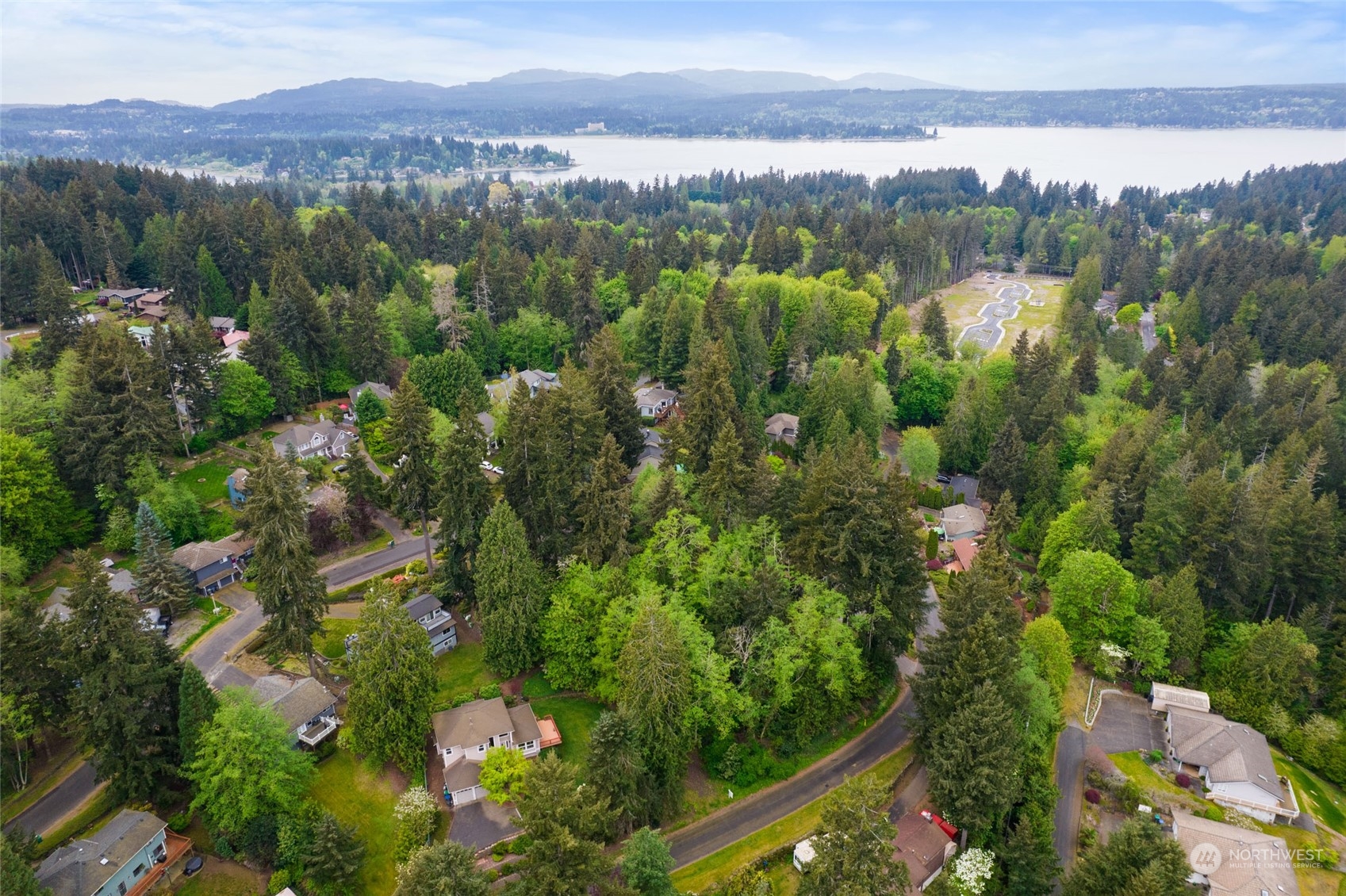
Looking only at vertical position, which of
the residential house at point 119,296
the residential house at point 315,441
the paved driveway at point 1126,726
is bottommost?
the paved driveway at point 1126,726

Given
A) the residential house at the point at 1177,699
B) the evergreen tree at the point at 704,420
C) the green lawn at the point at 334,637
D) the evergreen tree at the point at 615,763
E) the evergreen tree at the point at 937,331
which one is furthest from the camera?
the evergreen tree at the point at 937,331

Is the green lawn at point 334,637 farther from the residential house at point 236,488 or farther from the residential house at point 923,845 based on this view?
the residential house at point 923,845

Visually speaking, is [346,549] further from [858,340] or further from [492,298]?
[858,340]

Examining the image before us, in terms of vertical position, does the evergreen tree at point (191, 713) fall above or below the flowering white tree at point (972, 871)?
above

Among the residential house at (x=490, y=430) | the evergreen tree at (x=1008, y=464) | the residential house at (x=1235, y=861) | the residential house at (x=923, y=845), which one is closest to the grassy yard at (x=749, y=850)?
the residential house at (x=923, y=845)

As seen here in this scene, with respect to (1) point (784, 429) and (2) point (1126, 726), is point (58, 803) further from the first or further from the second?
(1) point (784, 429)

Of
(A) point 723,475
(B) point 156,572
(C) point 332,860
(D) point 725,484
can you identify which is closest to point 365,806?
(C) point 332,860

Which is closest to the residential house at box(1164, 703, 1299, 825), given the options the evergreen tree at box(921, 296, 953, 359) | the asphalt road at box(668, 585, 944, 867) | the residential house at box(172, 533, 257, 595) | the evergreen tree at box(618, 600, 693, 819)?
the asphalt road at box(668, 585, 944, 867)
